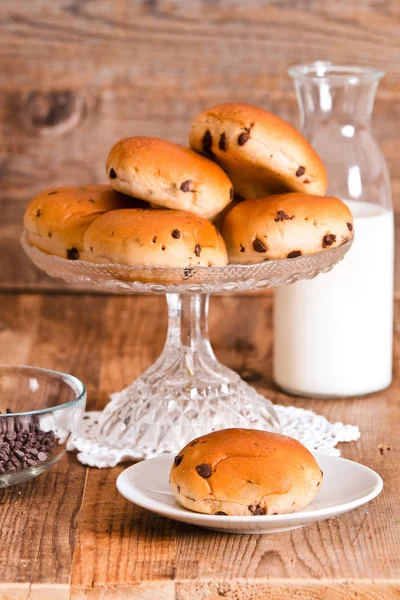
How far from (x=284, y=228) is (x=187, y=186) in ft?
0.29

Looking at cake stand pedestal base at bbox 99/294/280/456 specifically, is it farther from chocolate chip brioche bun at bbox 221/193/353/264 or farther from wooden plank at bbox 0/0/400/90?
wooden plank at bbox 0/0/400/90

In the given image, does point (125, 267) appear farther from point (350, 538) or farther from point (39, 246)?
point (350, 538)

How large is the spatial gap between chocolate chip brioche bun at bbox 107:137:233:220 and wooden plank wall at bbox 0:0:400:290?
2.08 ft

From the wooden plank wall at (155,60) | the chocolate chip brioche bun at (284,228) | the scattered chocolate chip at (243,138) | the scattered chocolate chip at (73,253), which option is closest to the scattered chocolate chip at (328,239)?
the chocolate chip brioche bun at (284,228)

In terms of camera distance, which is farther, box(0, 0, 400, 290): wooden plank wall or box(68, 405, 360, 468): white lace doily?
box(0, 0, 400, 290): wooden plank wall

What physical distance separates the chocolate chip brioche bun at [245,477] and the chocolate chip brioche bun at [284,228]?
0.59 feet

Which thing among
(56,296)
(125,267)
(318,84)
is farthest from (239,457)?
(56,296)

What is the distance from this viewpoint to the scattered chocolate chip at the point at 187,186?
2.58ft

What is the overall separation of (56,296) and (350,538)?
2.79 ft

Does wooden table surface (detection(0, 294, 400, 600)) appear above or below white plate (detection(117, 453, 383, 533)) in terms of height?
below

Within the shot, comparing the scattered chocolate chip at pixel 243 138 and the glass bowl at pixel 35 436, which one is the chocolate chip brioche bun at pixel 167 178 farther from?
the glass bowl at pixel 35 436

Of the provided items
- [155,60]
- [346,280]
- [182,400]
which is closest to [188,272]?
[182,400]

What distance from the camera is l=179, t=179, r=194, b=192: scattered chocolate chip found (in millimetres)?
786

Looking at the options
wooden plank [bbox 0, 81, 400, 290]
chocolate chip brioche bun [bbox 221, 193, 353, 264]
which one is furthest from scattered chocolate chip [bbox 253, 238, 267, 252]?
wooden plank [bbox 0, 81, 400, 290]
